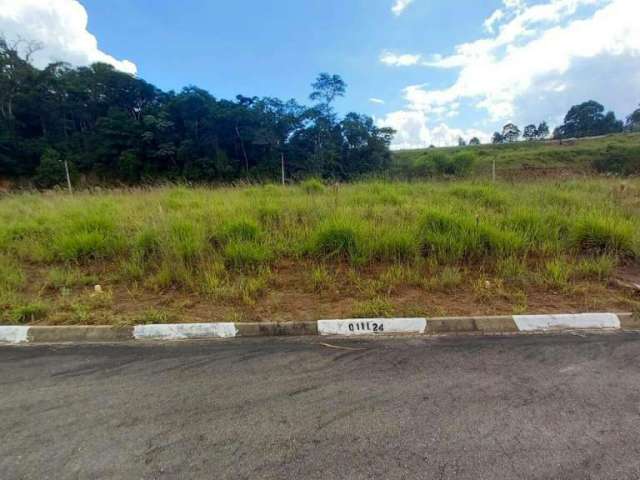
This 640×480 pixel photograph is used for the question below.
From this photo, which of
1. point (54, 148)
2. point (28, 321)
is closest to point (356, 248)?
point (28, 321)

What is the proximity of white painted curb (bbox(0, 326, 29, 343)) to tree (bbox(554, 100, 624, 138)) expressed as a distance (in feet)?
302

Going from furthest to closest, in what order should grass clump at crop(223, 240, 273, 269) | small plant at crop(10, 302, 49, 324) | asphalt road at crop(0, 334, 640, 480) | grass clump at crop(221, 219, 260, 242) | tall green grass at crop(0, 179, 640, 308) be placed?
1. grass clump at crop(221, 219, 260, 242)
2. grass clump at crop(223, 240, 273, 269)
3. tall green grass at crop(0, 179, 640, 308)
4. small plant at crop(10, 302, 49, 324)
5. asphalt road at crop(0, 334, 640, 480)

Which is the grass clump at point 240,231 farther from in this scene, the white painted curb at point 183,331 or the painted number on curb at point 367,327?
the painted number on curb at point 367,327

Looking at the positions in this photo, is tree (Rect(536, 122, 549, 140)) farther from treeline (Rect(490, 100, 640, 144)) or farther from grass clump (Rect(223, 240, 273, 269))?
grass clump (Rect(223, 240, 273, 269))

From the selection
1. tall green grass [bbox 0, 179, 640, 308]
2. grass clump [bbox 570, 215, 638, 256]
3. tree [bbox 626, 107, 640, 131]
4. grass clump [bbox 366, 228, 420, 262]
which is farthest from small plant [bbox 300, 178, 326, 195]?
tree [bbox 626, 107, 640, 131]

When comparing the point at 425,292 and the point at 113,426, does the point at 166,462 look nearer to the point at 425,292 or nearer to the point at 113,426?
the point at 113,426

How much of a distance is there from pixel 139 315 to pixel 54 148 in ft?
182

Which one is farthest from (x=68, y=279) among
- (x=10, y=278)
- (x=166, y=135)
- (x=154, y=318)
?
(x=166, y=135)

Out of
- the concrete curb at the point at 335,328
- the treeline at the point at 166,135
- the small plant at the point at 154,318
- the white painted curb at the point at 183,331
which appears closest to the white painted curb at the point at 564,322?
the concrete curb at the point at 335,328

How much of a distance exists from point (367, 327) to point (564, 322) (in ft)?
6.82

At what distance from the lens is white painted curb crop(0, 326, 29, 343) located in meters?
3.02

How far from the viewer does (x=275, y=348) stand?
9.34 ft

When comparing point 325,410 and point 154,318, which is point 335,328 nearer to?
point 325,410

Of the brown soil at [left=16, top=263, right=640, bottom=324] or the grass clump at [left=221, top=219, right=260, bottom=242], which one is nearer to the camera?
the brown soil at [left=16, top=263, right=640, bottom=324]
